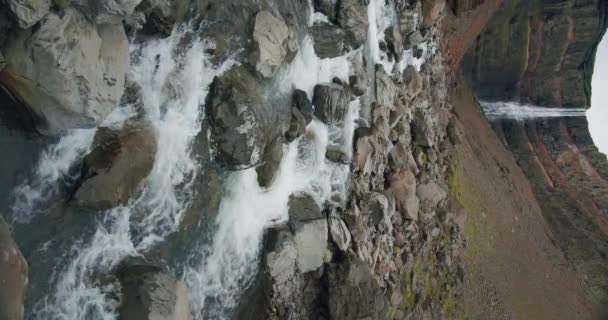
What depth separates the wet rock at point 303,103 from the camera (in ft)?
23.9

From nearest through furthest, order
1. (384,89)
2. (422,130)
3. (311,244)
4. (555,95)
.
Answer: (311,244)
(384,89)
(422,130)
(555,95)

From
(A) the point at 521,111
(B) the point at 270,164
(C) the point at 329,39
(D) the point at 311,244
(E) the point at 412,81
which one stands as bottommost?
(D) the point at 311,244

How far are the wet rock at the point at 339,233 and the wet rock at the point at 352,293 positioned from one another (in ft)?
0.82

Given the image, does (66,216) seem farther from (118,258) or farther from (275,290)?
(275,290)

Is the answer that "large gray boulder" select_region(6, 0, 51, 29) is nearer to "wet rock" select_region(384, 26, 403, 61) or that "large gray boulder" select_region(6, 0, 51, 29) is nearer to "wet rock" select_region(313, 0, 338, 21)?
"wet rock" select_region(313, 0, 338, 21)

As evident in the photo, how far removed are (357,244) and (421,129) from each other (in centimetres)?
405

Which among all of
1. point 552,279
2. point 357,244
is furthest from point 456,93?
point 357,244

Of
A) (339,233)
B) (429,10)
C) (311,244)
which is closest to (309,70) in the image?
(339,233)

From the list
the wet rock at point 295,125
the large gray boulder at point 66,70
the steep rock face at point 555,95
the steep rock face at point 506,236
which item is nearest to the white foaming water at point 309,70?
the wet rock at point 295,125

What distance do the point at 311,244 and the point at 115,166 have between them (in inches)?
129

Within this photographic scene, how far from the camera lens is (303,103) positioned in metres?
7.38

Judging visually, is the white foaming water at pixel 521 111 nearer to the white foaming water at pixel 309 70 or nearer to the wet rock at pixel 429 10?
the wet rock at pixel 429 10

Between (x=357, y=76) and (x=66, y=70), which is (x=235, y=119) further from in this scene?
(x=357, y=76)

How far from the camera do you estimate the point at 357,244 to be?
780cm
